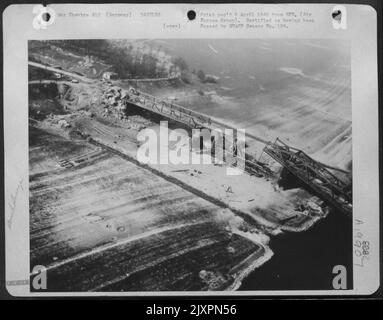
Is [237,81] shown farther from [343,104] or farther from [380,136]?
[380,136]

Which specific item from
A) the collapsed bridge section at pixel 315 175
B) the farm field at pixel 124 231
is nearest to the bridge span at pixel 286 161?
the collapsed bridge section at pixel 315 175

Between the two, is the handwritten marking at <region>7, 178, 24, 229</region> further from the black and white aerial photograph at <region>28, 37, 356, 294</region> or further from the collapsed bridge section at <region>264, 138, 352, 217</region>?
the collapsed bridge section at <region>264, 138, 352, 217</region>

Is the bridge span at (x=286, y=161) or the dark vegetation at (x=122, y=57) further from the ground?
the dark vegetation at (x=122, y=57)

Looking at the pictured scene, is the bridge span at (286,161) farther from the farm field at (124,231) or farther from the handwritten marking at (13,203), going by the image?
the handwritten marking at (13,203)

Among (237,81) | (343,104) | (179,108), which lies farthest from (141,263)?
(343,104)

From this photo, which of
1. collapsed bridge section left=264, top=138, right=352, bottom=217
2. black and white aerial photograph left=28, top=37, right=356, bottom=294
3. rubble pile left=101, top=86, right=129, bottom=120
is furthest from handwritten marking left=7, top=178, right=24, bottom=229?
collapsed bridge section left=264, top=138, right=352, bottom=217

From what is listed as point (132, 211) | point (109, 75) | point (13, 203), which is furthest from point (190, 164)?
point (13, 203)
